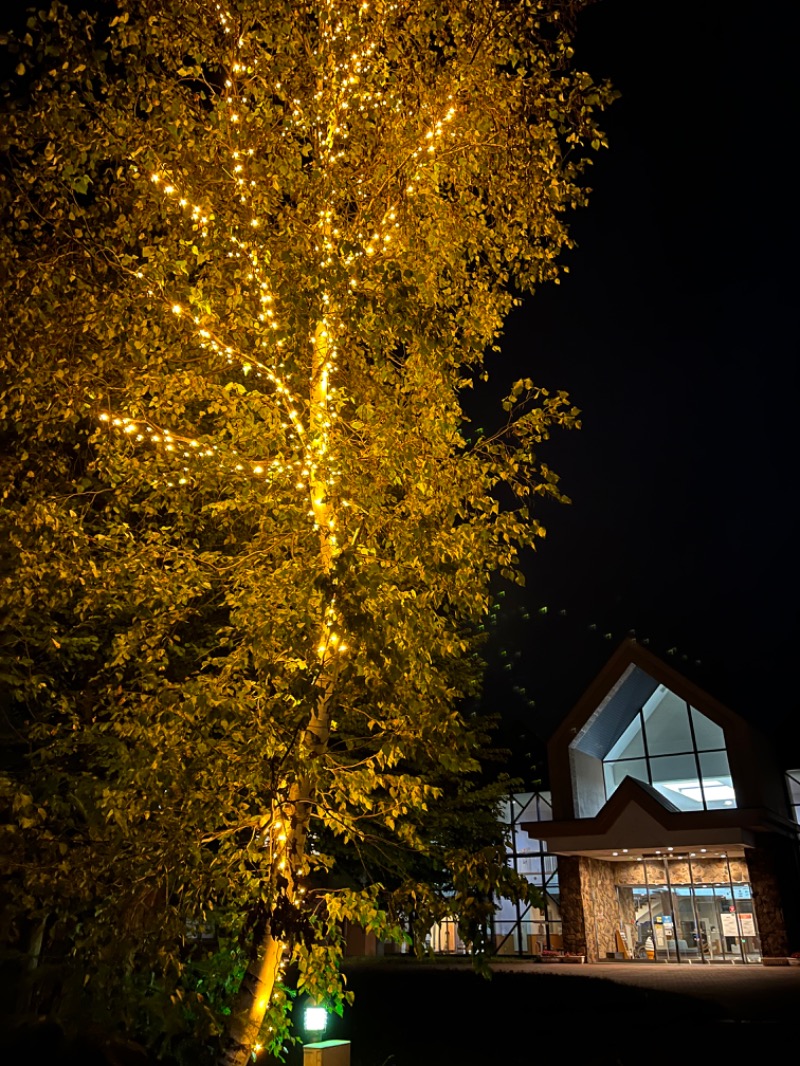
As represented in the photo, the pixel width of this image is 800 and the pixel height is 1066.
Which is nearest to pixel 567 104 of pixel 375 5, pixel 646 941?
pixel 375 5

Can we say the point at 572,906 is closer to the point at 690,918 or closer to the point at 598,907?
the point at 598,907

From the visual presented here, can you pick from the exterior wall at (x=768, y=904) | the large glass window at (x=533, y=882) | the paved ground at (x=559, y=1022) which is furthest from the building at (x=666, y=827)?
the paved ground at (x=559, y=1022)

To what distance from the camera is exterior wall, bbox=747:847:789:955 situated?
17469 millimetres

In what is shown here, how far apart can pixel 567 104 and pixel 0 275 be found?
4498mm

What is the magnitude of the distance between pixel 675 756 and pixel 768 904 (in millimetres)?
4076

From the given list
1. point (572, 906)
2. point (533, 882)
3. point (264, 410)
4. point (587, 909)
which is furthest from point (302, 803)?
point (533, 882)

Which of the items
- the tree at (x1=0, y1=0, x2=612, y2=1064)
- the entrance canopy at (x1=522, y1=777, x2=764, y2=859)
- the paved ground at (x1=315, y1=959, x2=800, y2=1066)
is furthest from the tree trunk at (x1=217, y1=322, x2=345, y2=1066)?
the entrance canopy at (x1=522, y1=777, x2=764, y2=859)

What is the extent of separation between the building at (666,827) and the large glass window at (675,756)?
0.10ft

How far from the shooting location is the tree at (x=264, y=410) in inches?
176

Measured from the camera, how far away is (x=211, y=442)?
16.8ft

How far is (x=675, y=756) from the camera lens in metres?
20.5

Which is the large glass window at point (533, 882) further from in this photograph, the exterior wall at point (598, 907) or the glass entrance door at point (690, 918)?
the glass entrance door at point (690, 918)

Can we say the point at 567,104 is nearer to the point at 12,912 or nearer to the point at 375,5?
the point at 375,5

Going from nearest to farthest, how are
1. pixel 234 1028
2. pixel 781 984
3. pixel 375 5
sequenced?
pixel 234 1028 < pixel 375 5 < pixel 781 984
